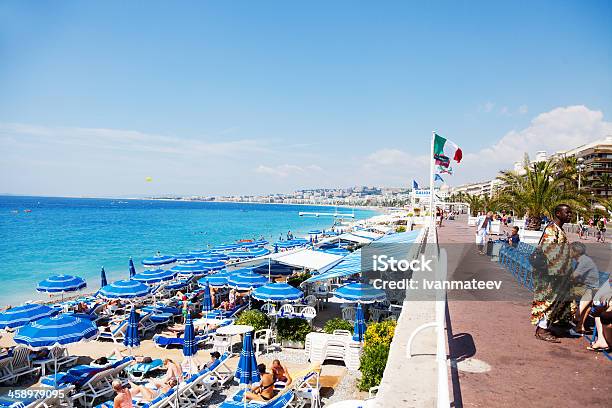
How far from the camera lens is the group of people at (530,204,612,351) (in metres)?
4.64

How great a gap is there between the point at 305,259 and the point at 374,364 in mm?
5755

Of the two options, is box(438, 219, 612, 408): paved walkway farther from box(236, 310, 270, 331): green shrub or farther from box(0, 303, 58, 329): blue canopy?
box(0, 303, 58, 329): blue canopy

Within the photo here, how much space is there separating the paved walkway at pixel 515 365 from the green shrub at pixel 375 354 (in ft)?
3.93

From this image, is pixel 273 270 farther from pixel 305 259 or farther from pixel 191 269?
pixel 191 269

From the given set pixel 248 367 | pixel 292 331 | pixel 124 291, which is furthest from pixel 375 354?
pixel 124 291

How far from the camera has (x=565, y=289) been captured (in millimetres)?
4781

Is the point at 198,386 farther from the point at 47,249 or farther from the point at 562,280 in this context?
the point at 47,249

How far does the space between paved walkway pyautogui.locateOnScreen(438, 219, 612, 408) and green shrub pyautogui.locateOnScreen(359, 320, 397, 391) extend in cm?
120

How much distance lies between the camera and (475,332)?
5.25m

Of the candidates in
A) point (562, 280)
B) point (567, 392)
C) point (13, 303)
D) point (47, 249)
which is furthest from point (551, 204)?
point (47, 249)

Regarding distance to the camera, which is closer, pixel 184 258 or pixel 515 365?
pixel 515 365

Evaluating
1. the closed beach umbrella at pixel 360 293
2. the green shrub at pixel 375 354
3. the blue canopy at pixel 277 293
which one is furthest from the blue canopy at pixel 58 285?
the green shrub at pixel 375 354

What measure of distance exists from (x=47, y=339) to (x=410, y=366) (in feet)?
23.5

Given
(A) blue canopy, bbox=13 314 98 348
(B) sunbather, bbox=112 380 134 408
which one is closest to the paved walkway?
(B) sunbather, bbox=112 380 134 408
